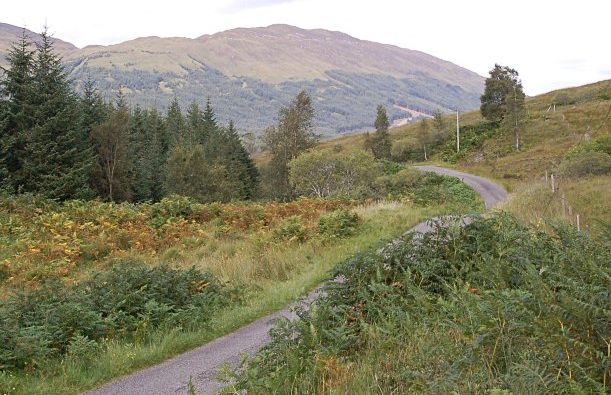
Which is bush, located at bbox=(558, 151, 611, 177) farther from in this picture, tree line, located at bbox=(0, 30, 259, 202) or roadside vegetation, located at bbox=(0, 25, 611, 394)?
tree line, located at bbox=(0, 30, 259, 202)

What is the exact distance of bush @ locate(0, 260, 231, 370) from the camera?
6664mm

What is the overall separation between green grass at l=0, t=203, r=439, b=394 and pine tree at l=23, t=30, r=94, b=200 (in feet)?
79.2

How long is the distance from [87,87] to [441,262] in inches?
2068

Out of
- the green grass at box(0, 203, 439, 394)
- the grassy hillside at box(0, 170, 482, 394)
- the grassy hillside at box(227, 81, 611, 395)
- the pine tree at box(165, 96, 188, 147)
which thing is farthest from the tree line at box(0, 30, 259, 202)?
the grassy hillside at box(227, 81, 611, 395)

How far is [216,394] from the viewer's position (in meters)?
5.46

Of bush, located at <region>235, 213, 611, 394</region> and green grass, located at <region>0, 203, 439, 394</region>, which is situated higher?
bush, located at <region>235, 213, 611, 394</region>

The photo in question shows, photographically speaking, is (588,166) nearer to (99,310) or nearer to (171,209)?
(171,209)

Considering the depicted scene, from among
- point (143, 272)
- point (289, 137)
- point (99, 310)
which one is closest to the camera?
point (99, 310)

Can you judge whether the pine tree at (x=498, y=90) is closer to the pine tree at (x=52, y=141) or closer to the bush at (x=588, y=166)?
the bush at (x=588, y=166)

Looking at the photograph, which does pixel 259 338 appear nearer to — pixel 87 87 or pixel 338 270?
pixel 338 270

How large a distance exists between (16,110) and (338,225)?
2771cm

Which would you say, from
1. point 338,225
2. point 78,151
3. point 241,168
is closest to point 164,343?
point 338,225

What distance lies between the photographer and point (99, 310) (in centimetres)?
805

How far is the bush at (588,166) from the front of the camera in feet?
84.6
